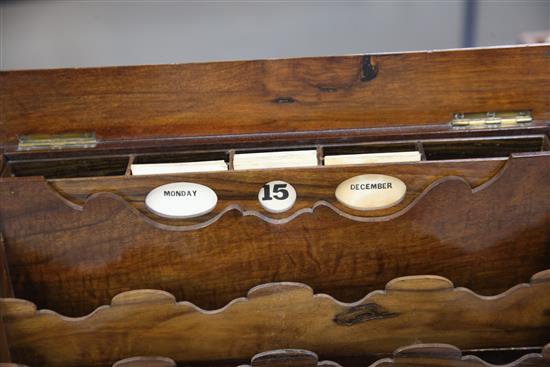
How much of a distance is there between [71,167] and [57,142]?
0.04 meters

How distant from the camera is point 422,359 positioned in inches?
36.6

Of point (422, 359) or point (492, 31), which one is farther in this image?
point (492, 31)

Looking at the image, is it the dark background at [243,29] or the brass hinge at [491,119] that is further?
the dark background at [243,29]

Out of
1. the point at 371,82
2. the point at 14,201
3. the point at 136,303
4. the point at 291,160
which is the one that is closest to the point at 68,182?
the point at 14,201

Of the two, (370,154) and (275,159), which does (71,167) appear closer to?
(275,159)

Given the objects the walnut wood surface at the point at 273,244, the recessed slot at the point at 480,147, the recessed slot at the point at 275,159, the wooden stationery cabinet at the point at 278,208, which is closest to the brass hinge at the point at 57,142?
the wooden stationery cabinet at the point at 278,208

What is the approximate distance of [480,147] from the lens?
3.69 ft

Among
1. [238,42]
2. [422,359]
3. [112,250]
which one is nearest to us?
[422,359]

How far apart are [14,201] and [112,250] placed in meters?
0.15

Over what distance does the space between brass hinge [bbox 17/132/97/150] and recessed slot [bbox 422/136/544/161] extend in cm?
50

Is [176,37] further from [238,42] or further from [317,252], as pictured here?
[317,252]

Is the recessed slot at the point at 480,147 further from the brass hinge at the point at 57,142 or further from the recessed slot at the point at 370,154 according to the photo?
the brass hinge at the point at 57,142

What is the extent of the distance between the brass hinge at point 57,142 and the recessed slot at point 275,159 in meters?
0.22

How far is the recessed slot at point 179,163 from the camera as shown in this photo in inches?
42.8
